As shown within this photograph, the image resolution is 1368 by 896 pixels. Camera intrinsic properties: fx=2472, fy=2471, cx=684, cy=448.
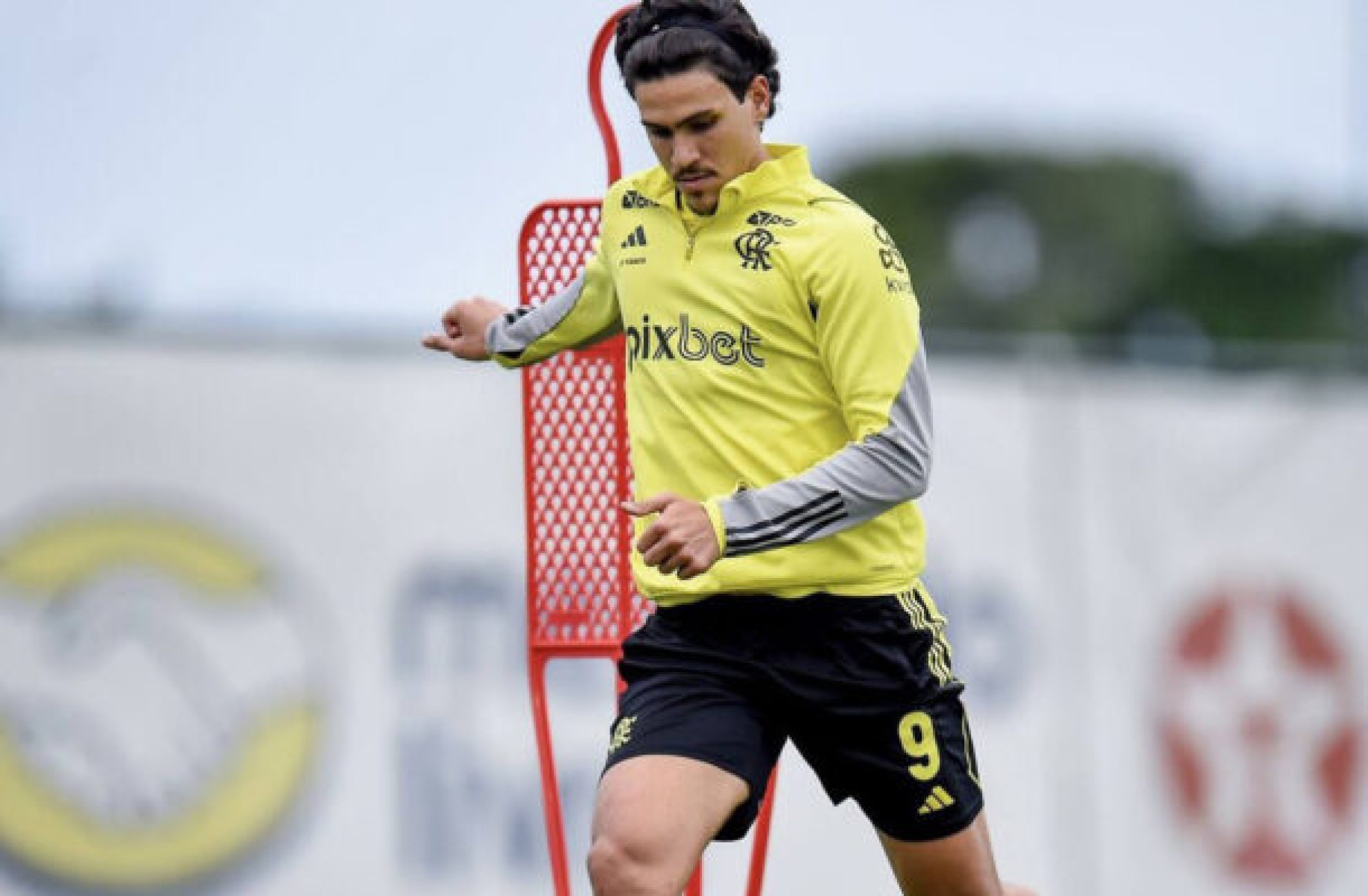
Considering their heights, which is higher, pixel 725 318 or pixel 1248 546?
pixel 725 318

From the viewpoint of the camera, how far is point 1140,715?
9133 mm

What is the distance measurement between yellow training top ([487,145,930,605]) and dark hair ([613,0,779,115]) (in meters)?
0.17

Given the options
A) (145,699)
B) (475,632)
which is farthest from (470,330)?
(475,632)

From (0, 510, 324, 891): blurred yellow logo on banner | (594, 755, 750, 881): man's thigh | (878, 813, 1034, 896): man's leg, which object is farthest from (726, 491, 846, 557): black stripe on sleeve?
(0, 510, 324, 891): blurred yellow logo on banner

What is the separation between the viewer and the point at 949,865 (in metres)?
4.43

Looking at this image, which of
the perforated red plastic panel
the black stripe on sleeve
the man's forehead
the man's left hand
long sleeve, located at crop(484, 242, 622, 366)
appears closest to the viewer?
the man's left hand

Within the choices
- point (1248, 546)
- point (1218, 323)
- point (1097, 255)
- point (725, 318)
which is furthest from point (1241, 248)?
point (725, 318)

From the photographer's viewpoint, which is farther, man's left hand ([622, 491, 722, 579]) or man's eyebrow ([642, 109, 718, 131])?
man's eyebrow ([642, 109, 718, 131])

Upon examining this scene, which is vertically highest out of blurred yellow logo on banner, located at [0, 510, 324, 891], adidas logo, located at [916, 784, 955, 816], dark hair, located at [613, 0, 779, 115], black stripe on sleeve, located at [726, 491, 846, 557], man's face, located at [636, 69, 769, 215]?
dark hair, located at [613, 0, 779, 115]

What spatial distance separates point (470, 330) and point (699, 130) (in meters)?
0.76

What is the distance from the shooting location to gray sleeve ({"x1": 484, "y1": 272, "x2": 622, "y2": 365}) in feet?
15.3

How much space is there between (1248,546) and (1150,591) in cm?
47

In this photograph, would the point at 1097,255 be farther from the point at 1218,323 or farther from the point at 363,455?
the point at 363,455

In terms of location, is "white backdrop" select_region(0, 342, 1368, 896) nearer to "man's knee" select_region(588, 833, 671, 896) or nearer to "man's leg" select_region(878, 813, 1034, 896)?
"man's leg" select_region(878, 813, 1034, 896)
